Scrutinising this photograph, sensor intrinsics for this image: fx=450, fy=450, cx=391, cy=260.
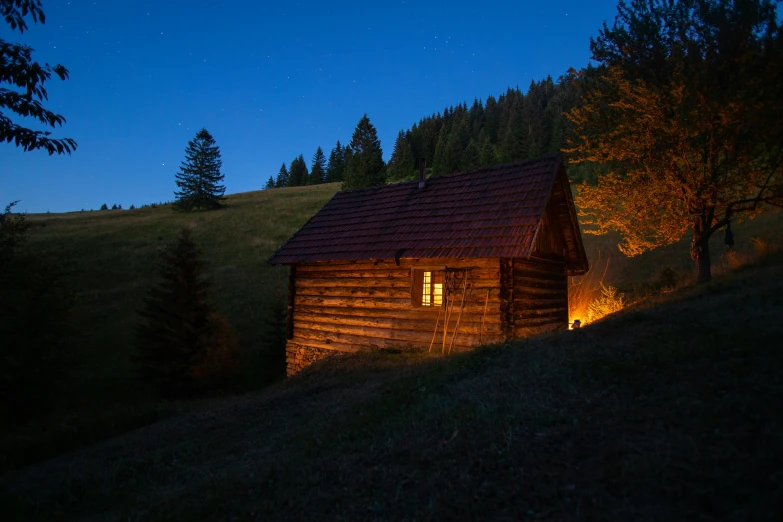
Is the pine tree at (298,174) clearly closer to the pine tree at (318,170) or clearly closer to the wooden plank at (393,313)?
the pine tree at (318,170)

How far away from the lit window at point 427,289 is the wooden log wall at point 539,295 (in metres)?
2.36

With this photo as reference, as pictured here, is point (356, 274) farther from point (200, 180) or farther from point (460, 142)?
point (460, 142)

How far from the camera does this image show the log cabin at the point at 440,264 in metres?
12.6

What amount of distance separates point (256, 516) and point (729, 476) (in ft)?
13.6

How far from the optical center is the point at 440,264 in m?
13.5

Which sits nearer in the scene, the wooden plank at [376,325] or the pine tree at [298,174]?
the wooden plank at [376,325]

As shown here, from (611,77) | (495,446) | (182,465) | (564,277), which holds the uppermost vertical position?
(611,77)

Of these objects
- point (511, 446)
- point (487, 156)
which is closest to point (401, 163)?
point (487, 156)

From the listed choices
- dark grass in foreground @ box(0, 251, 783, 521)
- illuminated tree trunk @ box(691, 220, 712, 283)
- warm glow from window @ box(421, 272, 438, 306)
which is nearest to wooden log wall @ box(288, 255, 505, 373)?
warm glow from window @ box(421, 272, 438, 306)

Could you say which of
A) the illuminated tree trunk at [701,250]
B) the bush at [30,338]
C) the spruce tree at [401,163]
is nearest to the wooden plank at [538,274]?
the illuminated tree trunk at [701,250]

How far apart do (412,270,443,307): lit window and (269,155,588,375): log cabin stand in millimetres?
33

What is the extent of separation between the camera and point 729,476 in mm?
3414

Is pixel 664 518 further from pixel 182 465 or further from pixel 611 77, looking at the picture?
pixel 611 77

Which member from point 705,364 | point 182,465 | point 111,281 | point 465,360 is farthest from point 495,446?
point 111,281
